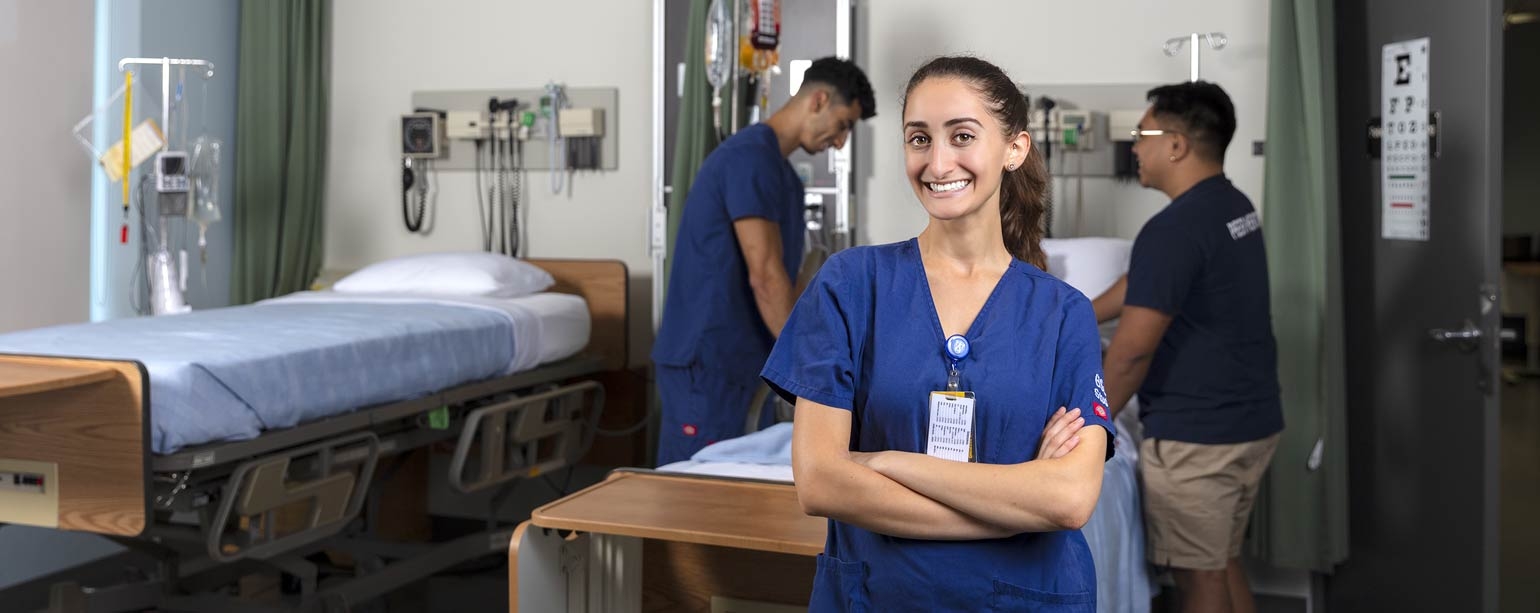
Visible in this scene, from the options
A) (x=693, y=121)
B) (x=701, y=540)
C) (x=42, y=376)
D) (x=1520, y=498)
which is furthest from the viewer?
(x=1520, y=498)

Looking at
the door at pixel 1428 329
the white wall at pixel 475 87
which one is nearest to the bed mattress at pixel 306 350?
the white wall at pixel 475 87

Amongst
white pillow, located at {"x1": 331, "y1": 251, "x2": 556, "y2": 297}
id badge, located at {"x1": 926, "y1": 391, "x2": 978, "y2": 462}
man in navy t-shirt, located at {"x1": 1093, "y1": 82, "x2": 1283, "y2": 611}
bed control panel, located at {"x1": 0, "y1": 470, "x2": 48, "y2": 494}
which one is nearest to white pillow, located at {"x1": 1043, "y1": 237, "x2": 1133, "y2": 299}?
man in navy t-shirt, located at {"x1": 1093, "y1": 82, "x2": 1283, "y2": 611}

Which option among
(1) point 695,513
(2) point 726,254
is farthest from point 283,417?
(1) point 695,513

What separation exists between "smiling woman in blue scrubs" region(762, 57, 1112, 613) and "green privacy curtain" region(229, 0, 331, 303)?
12.7 ft

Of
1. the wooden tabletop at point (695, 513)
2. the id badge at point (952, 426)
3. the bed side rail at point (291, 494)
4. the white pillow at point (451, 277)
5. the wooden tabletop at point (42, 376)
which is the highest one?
the white pillow at point (451, 277)

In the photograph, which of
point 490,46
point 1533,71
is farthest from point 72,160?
point 1533,71

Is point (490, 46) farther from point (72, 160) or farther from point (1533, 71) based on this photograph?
point (1533, 71)

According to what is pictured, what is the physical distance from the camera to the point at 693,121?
14.4 feet

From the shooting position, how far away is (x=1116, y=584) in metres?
2.78

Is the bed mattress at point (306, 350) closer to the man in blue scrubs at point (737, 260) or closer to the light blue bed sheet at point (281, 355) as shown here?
→ the light blue bed sheet at point (281, 355)

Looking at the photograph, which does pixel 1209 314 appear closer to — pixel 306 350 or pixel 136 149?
pixel 306 350

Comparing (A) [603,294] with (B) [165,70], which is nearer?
(B) [165,70]

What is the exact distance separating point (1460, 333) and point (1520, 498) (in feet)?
12.5

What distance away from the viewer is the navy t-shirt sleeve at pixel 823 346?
1544mm
